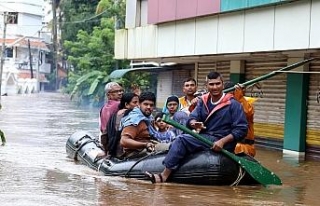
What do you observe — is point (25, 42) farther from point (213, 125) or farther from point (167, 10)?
point (213, 125)

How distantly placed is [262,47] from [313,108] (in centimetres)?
194

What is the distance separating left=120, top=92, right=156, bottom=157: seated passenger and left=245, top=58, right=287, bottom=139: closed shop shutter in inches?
282

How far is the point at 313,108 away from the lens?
15000 mm

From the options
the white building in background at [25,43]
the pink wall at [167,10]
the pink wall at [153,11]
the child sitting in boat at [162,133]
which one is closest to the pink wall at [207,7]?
the pink wall at [167,10]

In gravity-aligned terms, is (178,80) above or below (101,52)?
below

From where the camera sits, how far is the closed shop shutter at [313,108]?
48.5 feet

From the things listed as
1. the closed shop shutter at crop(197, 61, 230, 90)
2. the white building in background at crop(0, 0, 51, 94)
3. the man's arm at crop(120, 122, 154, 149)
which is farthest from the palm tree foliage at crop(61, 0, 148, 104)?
the man's arm at crop(120, 122, 154, 149)

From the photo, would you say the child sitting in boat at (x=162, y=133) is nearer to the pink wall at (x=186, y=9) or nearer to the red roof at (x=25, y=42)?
the pink wall at (x=186, y=9)

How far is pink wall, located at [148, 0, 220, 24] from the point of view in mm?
16156

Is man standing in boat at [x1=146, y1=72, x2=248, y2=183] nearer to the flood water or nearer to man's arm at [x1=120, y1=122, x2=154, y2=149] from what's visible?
the flood water

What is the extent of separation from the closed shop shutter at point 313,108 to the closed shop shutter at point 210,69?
4.23 m

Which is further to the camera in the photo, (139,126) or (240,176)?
(139,126)

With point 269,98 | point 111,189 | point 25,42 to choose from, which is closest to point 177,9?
point 269,98

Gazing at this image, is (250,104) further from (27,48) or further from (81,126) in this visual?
(27,48)
